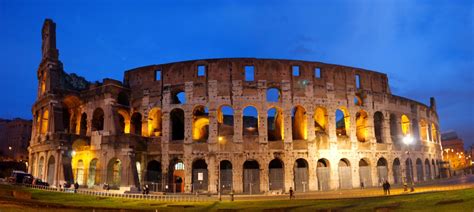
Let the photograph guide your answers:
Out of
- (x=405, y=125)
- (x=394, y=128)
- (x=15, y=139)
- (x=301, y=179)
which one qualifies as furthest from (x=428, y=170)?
(x=15, y=139)

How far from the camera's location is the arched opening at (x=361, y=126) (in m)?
41.6

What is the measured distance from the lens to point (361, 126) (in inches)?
1674

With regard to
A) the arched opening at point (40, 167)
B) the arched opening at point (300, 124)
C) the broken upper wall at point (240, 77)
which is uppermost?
the broken upper wall at point (240, 77)

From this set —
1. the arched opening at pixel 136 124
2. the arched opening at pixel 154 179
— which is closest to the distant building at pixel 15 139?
the arched opening at pixel 136 124

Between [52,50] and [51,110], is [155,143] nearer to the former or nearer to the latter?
[51,110]

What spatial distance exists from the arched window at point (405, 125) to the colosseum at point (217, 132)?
3475 mm

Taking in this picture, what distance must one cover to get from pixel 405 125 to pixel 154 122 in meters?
29.0

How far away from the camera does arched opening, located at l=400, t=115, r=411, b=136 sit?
46094 mm

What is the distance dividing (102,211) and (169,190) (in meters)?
17.3

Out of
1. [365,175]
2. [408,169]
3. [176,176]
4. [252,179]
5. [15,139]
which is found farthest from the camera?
[15,139]

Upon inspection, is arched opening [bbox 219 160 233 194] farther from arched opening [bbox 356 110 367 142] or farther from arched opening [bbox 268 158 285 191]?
arched opening [bbox 356 110 367 142]

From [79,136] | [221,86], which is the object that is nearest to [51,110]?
[79,136]

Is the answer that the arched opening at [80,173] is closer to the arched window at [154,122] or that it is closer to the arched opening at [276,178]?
the arched window at [154,122]

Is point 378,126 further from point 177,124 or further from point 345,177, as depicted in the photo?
point 177,124
